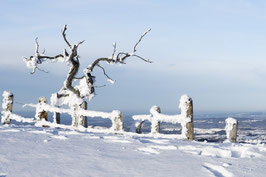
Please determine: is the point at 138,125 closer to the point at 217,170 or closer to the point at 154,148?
the point at 154,148

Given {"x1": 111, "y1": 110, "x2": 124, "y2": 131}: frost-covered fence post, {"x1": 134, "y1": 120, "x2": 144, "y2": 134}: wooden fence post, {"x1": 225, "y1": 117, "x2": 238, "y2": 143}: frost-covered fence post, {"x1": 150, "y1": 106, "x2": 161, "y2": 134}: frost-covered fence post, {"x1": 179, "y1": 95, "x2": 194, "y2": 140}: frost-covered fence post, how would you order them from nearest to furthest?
{"x1": 179, "y1": 95, "x2": 194, "y2": 140}: frost-covered fence post, {"x1": 225, "y1": 117, "x2": 238, "y2": 143}: frost-covered fence post, {"x1": 111, "y1": 110, "x2": 124, "y2": 131}: frost-covered fence post, {"x1": 150, "y1": 106, "x2": 161, "y2": 134}: frost-covered fence post, {"x1": 134, "y1": 120, "x2": 144, "y2": 134}: wooden fence post

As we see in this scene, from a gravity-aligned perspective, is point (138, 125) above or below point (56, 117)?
below

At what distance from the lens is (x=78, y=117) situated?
1316 centimetres

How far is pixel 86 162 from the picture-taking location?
16.9 feet

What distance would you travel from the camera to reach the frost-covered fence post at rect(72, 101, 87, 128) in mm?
12922

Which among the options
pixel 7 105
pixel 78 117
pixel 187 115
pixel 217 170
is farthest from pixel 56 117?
pixel 217 170

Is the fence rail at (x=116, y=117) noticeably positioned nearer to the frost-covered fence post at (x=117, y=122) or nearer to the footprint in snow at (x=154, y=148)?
the frost-covered fence post at (x=117, y=122)

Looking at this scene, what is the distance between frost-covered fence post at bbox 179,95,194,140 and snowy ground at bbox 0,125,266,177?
3.49 metres

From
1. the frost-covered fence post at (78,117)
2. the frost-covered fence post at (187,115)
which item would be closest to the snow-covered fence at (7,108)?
the frost-covered fence post at (78,117)

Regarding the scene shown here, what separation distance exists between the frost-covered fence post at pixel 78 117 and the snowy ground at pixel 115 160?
18.5ft

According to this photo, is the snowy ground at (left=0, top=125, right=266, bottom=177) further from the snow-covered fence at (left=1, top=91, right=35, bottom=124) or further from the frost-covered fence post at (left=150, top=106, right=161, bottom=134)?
the snow-covered fence at (left=1, top=91, right=35, bottom=124)

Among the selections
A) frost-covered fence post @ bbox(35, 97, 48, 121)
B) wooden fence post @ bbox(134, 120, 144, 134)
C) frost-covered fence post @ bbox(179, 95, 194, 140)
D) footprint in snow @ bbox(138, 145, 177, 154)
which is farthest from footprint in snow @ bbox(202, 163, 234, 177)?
frost-covered fence post @ bbox(35, 97, 48, 121)

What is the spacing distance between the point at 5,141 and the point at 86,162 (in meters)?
2.40

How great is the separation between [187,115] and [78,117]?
183 inches
